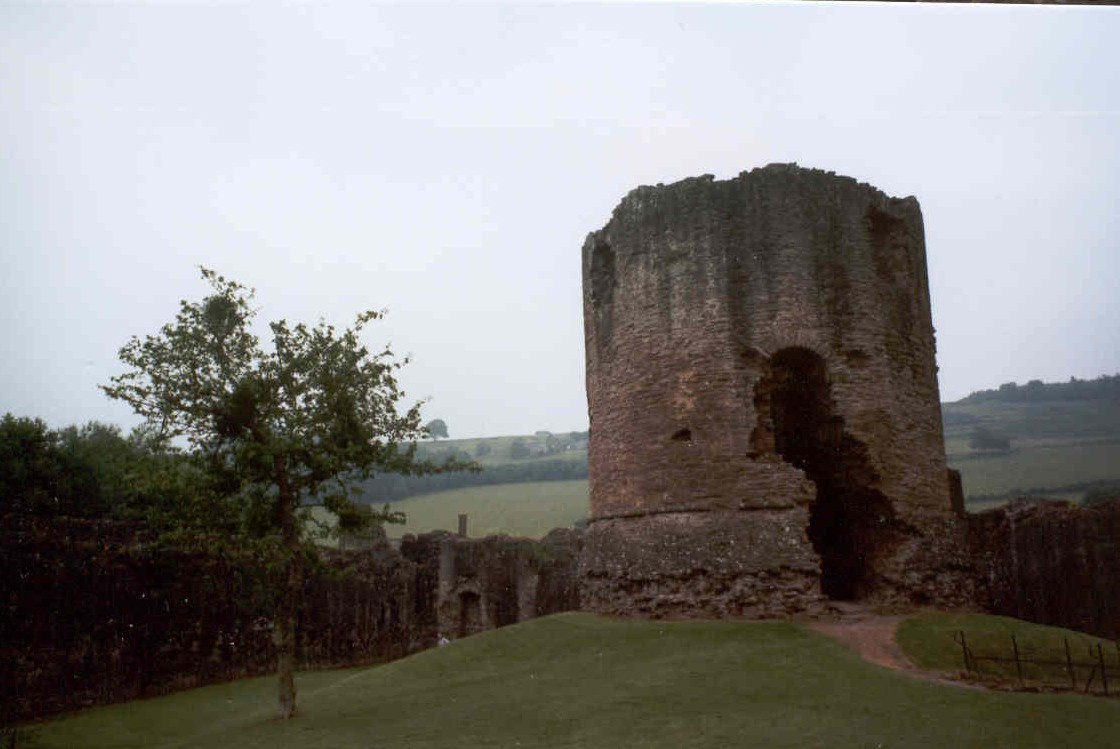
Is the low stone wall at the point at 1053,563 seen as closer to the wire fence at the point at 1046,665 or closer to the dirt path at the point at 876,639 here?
the dirt path at the point at 876,639

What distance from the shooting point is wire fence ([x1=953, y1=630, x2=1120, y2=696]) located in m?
11.0

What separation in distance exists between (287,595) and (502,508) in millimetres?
48528

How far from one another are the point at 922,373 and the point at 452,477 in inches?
→ 2377

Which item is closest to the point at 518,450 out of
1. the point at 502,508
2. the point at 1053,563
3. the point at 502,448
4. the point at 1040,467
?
the point at 502,448

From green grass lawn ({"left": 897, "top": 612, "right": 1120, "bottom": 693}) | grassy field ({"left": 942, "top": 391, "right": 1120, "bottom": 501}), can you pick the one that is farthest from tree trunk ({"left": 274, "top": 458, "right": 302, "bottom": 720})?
grassy field ({"left": 942, "top": 391, "right": 1120, "bottom": 501})

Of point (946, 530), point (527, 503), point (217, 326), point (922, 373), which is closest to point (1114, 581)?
point (946, 530)

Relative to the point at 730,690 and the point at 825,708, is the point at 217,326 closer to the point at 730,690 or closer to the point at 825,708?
the point at 730,690

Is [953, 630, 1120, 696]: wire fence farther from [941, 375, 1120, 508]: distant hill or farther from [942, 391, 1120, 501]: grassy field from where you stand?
[942, 391, 1120, 501]: grassy field

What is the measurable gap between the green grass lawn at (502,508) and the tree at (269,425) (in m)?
37.1

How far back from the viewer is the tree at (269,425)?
13016 millimetres

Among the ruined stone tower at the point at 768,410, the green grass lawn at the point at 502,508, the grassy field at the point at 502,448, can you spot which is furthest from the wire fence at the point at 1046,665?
the grassy field at the point at 502,448

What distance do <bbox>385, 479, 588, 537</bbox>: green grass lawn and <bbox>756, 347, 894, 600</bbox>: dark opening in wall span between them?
34158 mm

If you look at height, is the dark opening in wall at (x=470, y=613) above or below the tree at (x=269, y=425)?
below

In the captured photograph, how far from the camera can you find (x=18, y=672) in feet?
54.2
